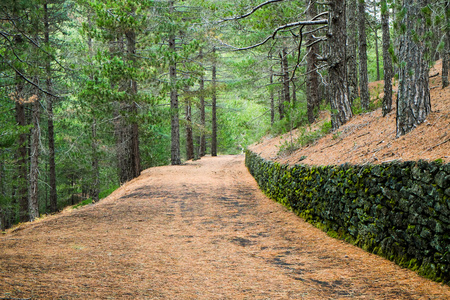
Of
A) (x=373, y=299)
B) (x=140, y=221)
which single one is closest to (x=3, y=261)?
(x=140, y=221)

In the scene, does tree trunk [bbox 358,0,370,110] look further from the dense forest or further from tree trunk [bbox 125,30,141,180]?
tree trunk [bbox 125,30,141,180]

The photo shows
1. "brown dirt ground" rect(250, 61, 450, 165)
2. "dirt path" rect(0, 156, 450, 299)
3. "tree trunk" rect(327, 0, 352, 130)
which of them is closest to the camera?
"dirt path" rect(0, 156, 450, 299)

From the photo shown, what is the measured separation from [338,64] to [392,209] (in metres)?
6.04

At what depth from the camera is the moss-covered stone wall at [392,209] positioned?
127 inches

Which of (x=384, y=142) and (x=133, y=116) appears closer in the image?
(x=384, y=142)

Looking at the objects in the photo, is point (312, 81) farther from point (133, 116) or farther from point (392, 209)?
point (392, 209)

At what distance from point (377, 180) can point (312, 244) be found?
5.13 feet

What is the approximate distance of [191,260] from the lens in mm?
4504

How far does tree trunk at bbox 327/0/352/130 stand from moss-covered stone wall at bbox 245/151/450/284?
371 cm

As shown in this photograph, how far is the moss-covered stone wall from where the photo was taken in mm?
3236

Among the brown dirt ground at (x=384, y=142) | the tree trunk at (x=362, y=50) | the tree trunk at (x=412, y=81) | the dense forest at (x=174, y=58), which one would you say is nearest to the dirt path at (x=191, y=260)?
the brown dirt ground at (x=384, y=142)

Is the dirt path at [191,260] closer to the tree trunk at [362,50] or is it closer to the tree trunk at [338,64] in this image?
the tree trunk at [338,64]


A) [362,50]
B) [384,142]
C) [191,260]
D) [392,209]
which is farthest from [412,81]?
[362,50]

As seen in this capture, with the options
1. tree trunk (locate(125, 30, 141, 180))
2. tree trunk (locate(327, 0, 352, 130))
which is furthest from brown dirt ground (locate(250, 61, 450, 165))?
tree trunk (locate(125, 30, 141, 180))
